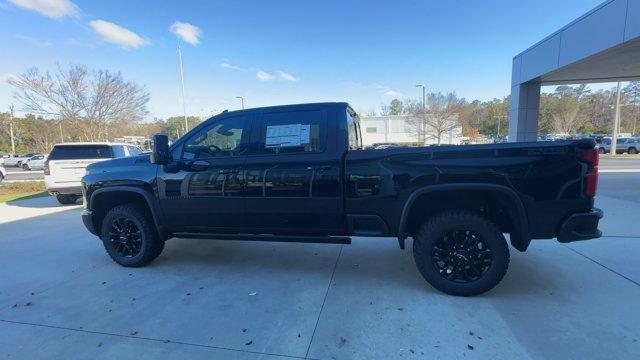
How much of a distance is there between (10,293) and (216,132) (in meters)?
2.86

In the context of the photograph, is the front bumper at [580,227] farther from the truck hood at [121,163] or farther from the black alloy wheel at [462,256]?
the truck hood at [121,163]

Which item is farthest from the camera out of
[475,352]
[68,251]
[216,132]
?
[68,251]

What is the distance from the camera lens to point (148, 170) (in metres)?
4.12

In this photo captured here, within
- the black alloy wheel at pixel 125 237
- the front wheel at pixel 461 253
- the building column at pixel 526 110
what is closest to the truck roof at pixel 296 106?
the front wheel at pixel 461 253

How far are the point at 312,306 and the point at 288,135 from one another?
183 centimetres

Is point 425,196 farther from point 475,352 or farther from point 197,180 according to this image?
point 197,180

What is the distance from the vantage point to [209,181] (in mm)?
3879

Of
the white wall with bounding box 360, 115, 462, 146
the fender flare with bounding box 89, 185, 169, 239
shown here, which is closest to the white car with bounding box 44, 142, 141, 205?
the fender flare with bounding box 89, 185, 169, 239

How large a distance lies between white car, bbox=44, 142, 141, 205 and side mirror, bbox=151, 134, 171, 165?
615cm

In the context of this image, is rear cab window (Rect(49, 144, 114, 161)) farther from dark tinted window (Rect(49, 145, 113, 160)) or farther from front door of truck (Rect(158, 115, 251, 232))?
front door of truck (Rect(158, 115, 251, 232))

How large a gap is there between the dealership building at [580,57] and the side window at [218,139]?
870cm

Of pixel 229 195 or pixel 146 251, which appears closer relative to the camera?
pixel 229 195

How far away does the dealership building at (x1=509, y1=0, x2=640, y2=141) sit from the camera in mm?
7668

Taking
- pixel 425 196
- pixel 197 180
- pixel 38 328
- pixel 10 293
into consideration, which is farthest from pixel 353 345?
pixel 10 293
